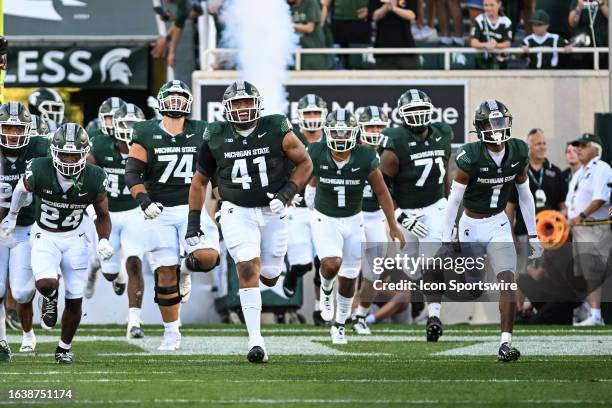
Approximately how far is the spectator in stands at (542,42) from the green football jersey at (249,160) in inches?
277

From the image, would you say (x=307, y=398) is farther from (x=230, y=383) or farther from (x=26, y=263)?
(x=26, y=263)

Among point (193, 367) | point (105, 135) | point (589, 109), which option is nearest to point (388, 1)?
point (589, 109)

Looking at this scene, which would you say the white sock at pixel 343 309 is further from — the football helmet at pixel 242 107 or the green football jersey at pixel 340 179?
the football helmet at pixel 242 107

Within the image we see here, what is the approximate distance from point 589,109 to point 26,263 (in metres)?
8.39

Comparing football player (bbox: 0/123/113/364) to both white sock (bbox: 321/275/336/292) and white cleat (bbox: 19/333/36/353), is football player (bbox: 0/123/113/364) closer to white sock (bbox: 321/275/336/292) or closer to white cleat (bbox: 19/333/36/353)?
white cleat (bbox: 19/333/36/353)

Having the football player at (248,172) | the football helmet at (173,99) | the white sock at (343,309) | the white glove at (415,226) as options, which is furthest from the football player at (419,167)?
the football player at (248,172)

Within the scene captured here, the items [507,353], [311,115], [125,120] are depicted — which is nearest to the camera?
[507,353]

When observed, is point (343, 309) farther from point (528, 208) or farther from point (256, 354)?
point (256, 354)

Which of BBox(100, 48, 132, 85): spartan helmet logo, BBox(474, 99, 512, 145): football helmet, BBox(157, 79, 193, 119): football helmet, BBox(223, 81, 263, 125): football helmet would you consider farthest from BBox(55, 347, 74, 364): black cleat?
BBox(100, 48, 132, 85): spartan helmet logo

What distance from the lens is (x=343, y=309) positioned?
12047 millimetres

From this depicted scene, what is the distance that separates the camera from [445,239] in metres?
10.6

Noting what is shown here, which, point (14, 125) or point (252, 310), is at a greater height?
point (14, 125)

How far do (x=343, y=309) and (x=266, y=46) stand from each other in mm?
5237

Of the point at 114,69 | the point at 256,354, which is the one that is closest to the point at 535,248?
the point at 256,354
